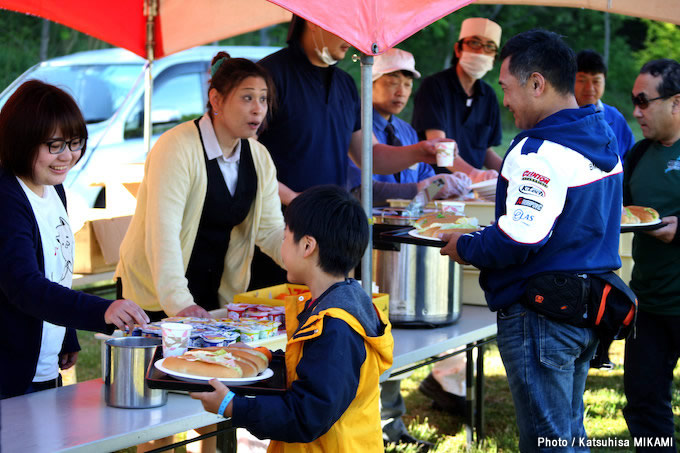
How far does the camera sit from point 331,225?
1858 mm

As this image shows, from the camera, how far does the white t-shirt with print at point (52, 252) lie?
7.56 ft

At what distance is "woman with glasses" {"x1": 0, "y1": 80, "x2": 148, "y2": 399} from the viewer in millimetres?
2141

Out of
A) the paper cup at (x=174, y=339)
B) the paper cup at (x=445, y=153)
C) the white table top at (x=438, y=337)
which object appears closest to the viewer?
the paper cup at (x=174, y=339)

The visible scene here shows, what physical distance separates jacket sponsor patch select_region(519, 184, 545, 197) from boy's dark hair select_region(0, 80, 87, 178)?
1323mm

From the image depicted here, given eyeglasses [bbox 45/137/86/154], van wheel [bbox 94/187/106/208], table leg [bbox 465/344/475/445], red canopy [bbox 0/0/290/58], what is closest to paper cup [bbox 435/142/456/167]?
table leg [bbox 465/344/475/445]

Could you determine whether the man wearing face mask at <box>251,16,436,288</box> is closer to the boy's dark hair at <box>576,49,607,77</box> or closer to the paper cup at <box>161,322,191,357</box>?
the paper cup at <box>161,322,191,357</box>

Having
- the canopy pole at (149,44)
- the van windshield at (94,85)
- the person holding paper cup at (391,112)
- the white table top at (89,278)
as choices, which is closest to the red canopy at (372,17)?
the person holding paper cup at (391,112)

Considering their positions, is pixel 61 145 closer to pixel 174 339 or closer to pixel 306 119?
pixel 174 339

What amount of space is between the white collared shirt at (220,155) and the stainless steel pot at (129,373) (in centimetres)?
93

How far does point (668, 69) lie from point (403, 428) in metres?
2.26

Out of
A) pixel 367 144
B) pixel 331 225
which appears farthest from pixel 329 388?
pixel 367 144

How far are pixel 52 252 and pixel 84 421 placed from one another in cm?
58

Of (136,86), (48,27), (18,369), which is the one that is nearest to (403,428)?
(18,369)

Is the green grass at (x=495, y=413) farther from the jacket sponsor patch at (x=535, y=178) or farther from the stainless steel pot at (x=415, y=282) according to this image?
the jacket sponsor patch at (x=535, y=178)
